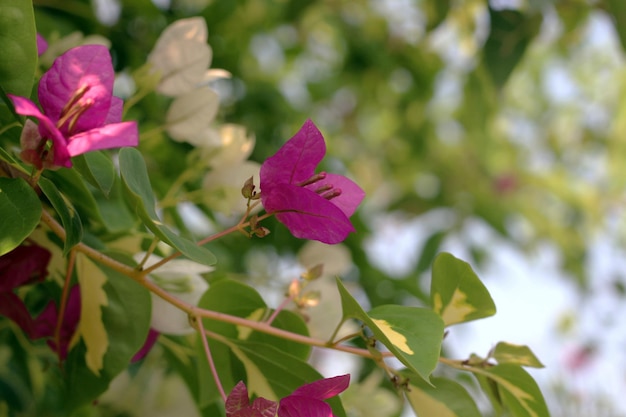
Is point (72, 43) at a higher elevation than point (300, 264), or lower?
higher

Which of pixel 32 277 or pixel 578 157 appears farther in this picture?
pixel 578 157

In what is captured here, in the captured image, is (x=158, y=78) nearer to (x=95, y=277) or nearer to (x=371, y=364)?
(x=95, y=277)

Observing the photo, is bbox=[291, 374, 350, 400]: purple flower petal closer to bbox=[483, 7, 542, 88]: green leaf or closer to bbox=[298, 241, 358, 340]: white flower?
bbox=[298, 241, 358, 340]: white flower

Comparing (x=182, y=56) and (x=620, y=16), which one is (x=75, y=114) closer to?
(x=182, y=56)

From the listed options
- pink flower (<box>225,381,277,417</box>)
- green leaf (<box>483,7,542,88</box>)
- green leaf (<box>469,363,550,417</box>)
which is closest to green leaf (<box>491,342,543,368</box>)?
green leaf (<box>469,363,550,417</box>)

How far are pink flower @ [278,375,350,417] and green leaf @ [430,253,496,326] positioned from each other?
0.07 m

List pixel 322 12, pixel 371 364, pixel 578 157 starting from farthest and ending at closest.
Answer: pixel 578 157 → pixel 322 12 → pixel 371 364

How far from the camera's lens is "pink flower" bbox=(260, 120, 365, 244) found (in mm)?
244

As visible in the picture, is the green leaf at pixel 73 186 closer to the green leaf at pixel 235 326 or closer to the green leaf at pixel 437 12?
the green leaf at pixel 235 326

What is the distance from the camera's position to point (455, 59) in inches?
50.9

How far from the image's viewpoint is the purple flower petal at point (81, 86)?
23 cm

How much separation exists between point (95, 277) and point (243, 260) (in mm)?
469

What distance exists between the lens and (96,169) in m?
0.26

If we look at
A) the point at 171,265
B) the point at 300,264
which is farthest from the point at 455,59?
the point at 171,265
